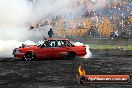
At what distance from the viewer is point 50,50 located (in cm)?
2442

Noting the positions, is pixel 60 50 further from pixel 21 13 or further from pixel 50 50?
pixel 21 13

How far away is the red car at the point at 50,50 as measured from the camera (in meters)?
24.1

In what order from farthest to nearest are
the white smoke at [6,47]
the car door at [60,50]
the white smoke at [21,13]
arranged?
the white smoke at [21,13] < the white smoke at [6,47] < the car door at [60,50]

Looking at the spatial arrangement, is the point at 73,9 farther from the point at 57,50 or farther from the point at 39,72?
the point at 39,72

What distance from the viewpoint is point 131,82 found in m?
13.6

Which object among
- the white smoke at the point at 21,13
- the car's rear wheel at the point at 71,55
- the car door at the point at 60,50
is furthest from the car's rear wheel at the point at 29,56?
the white smoke at the point at 21,13

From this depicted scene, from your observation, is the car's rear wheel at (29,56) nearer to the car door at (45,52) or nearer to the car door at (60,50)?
the car door at (45,52)

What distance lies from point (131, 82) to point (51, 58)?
12.0 metres

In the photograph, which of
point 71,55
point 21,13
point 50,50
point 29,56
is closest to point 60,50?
point 50,50

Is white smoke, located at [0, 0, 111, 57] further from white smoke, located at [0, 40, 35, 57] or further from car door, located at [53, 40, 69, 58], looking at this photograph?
car door, located at [53, 40, 69, 58]

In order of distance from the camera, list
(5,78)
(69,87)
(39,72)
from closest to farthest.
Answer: (69,87)
(5,78)
(39,72)

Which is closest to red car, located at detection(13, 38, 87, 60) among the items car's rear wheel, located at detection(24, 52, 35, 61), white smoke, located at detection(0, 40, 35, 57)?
car's rear wheel, located at detection(24, 52, 35, 61)

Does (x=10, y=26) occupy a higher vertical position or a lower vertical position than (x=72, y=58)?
higher

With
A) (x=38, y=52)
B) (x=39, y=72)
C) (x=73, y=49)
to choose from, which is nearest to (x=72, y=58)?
(x=73, y=49)
